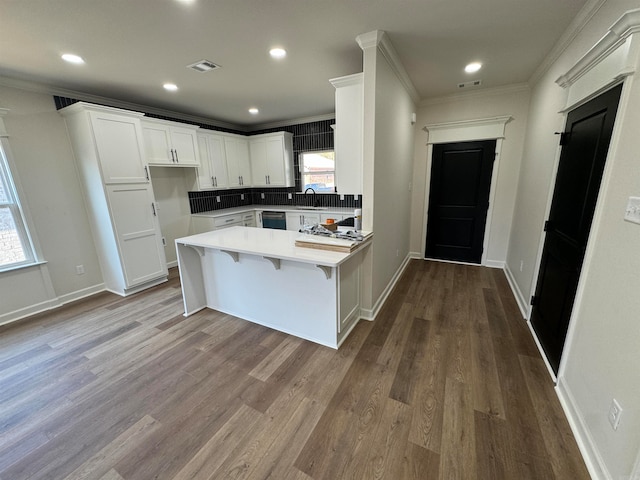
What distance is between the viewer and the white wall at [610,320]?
110cm

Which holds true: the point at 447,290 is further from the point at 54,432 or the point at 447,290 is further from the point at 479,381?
the point at 54,432

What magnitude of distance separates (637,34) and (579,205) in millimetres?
947

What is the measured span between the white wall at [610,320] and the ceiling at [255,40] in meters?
0.67

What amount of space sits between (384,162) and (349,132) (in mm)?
488

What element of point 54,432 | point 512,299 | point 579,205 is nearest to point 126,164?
point 54,432

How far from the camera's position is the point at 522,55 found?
257 centimetres

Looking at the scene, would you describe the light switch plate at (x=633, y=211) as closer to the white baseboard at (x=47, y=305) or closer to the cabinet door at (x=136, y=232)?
the cabinet door at (x=136, y=232)

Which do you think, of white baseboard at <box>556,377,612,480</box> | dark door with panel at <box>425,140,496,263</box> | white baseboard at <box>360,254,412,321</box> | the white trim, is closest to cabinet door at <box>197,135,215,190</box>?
white baseboard at <box>360,254,412,321</box>

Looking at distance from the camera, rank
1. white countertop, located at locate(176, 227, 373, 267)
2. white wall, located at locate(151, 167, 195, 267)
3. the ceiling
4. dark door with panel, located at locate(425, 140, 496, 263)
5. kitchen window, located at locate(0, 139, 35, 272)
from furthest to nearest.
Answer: white wall, located at locate(151, 167, 195, 267)
dark door with panel, located at locate(425, 140, 496, 263)
kitchen window, located at locate(0, 139, 35, 272)
white countertop, located at locate(176, 227, 373, 267)
the ceiling

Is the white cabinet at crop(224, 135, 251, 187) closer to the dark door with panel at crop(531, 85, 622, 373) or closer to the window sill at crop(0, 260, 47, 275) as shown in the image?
the window sill at crop(0, 260, 47, 275)

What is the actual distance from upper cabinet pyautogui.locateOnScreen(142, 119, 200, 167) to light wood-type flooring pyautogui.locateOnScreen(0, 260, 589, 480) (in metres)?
2.41

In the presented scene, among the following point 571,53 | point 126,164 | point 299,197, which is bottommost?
point 299,197

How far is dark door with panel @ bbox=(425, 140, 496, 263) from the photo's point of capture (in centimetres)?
387

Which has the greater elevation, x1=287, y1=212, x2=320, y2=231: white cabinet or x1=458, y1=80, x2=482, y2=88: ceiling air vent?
x1=458, y1=80, x2=482, y2=88: ceiling air vent
